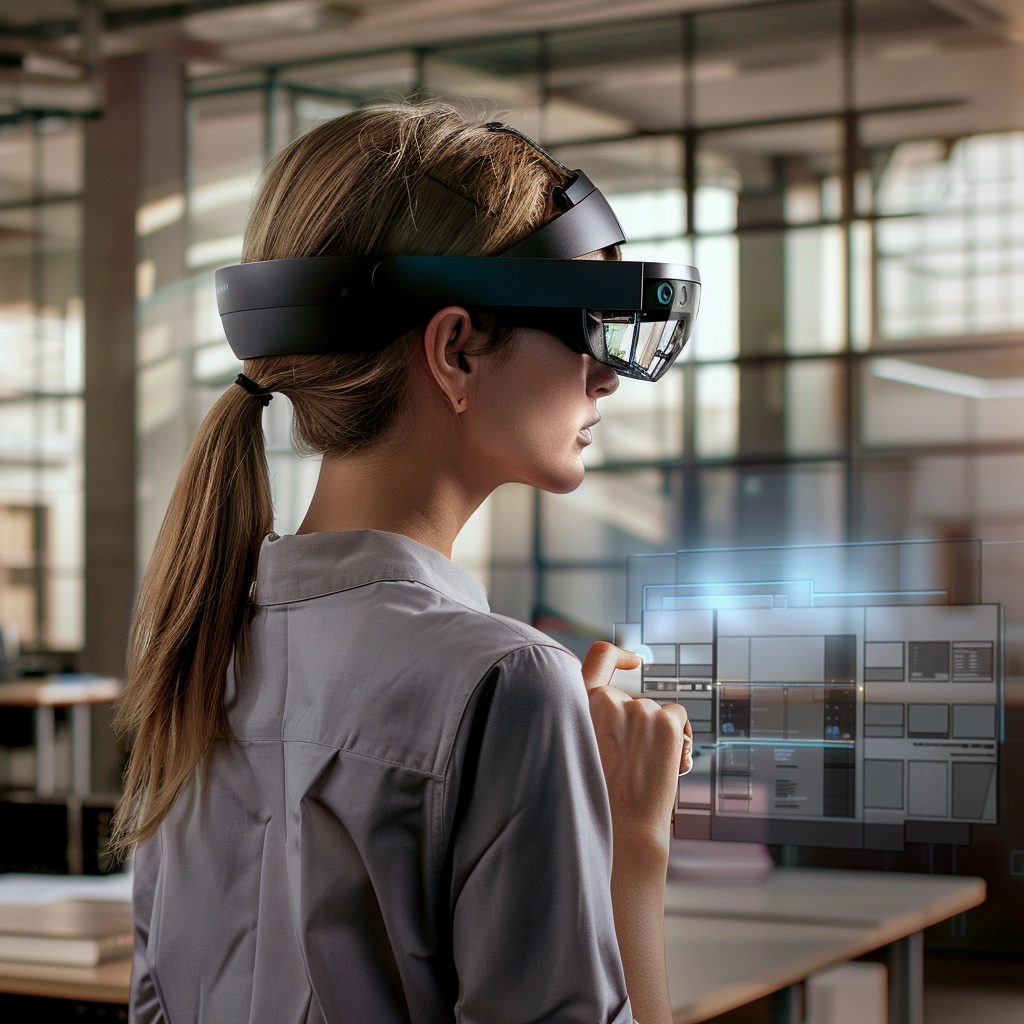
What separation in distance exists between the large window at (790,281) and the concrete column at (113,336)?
1011 mm

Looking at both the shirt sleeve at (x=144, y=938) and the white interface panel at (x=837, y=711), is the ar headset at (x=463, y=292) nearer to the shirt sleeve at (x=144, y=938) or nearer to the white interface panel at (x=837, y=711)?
the shirt sleeve at (x=144, y=938)

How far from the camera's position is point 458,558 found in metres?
1.92

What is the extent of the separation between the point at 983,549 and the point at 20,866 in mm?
1507

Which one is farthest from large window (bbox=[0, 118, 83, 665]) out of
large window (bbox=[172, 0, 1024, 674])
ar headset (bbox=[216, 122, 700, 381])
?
ar headset (bbox=[216, 122, 700, 381])

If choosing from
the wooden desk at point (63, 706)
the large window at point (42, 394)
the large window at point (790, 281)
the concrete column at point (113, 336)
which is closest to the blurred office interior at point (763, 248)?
the large window at point (790, 281)

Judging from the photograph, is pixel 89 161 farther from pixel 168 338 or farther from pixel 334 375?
pixel 334 375

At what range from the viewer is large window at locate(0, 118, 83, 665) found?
277cm

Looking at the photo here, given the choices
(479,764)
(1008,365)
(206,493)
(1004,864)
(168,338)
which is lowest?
(1004,864)

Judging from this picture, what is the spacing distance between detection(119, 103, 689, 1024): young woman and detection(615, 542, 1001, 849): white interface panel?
2.00 feet

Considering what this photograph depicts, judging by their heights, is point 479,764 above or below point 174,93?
below

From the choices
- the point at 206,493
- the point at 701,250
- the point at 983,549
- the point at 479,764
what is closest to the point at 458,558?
the point at 701,250

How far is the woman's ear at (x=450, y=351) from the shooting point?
0.71m

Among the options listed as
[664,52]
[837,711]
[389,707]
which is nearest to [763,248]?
[664,52]

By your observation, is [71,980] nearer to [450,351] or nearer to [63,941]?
[63,941]
